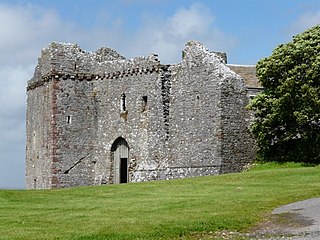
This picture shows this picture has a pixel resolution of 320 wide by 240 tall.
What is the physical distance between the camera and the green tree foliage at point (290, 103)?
1638 inches

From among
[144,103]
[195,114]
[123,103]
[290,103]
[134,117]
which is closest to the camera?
[290,103]

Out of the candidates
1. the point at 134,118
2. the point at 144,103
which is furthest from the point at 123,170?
the point at 144,103

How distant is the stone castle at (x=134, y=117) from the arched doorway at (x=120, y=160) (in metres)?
0.07

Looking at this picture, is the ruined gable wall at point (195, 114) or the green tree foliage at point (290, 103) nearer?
the green tree foliage at point (290, 103)

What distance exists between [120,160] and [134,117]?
3.65 m

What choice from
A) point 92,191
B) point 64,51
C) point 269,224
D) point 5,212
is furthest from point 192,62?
point 269,224

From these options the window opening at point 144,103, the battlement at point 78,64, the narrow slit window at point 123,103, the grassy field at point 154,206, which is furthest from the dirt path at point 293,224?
the battlement at point 78,64

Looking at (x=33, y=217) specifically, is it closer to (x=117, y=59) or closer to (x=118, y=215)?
(x=118, y=215)

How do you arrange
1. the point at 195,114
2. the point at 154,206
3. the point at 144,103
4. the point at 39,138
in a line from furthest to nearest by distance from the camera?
1. the point at 39,138
2. the point at 144,103
3. the point at 195,114
4. the point at 154,206

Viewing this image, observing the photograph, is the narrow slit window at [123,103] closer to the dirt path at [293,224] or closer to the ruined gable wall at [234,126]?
the ruined gable wall at [234,126]

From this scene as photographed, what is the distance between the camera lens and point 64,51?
164ft

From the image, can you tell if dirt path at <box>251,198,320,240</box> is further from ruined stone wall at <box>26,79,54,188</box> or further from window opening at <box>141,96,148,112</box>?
ruined stone wall at <box>26,79,54,188</box>

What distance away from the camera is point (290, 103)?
42438mm

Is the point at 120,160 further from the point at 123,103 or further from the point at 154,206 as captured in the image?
the point at 154,206
